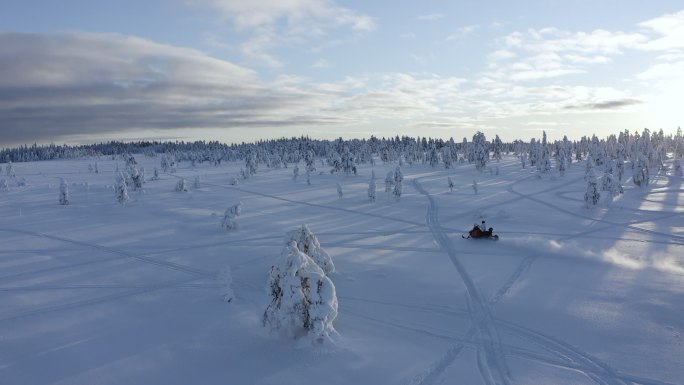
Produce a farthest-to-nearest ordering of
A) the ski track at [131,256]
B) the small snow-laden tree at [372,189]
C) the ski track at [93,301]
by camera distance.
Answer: the small snow-laden tree at [372,189], the ski track at [131,256], the ski track at [93,301]

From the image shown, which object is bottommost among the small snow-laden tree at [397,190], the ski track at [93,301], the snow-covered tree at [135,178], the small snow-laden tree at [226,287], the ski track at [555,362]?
the ski track at [555,362]

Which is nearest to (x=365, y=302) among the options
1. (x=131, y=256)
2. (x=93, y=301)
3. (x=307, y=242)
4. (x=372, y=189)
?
(x=307, y=242)

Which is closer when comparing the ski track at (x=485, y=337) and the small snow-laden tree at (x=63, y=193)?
the ski track at (x=485, y=337)

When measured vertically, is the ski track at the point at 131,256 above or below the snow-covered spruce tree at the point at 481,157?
below

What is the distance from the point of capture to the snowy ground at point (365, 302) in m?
11.7

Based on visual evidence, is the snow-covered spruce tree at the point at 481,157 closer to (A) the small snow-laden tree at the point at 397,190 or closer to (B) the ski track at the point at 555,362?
(A) the small snow-laden tree at the point at 397,190

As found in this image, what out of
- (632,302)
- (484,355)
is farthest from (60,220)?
(632,302)

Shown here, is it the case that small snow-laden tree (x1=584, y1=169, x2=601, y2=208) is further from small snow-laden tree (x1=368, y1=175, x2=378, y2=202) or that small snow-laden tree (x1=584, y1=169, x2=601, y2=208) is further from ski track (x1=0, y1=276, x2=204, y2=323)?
ski track (x1=0, y1=276, x2=204, y2=323)

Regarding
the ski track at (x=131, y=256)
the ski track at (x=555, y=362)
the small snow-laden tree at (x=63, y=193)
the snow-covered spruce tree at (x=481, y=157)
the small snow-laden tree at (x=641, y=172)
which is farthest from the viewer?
the snow-covered spruce tree at (x=481, y=157)

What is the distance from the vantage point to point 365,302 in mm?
17125

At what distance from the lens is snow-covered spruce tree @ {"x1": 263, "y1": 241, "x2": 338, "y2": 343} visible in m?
12.8

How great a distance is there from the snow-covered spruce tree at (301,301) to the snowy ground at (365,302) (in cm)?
63

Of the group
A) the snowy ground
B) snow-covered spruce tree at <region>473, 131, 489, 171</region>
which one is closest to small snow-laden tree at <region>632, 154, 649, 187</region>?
the snowy ground

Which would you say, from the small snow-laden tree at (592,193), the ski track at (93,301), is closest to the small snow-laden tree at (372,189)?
the small snow-laden tree at (592,193)
